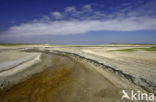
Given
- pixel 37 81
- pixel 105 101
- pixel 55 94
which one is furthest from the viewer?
pixel 37 81

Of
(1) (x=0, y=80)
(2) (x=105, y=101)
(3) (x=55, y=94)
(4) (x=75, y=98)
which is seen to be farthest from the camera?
(1) (x=0, y=80)

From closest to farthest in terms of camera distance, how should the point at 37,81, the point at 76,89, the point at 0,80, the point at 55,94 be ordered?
the point at 55,94, the point at 76,89, the point at 0,80, the point at 37,81

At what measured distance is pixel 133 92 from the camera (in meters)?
6.64

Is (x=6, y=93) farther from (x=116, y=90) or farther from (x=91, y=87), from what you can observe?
(x=116, y=90)

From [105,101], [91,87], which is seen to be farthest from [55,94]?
[105,101]

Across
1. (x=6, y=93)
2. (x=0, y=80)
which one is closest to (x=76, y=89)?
(x=6, y=93)

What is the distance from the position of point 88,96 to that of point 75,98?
90 centimetres

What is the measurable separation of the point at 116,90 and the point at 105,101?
1.64 m

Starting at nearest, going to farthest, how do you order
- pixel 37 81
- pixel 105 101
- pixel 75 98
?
pixel 105 101
pixel 75 98
pixel 37 81

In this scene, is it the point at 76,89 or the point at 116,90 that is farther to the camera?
the point at 76,89

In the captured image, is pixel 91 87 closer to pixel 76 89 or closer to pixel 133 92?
pixel 76 89

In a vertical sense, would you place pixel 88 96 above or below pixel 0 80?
below

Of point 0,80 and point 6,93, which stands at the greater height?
point 0,80

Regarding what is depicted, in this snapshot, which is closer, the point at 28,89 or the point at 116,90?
the point at 116,90
